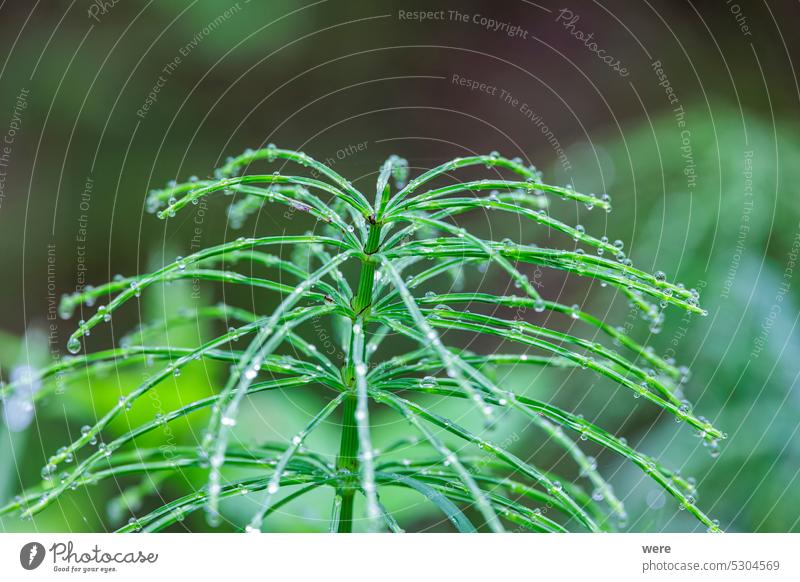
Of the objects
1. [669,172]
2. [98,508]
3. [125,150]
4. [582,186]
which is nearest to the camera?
[98,508]

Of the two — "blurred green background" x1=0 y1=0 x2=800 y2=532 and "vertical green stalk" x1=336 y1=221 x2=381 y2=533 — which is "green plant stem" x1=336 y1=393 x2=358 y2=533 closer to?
"vertical green stalk" x1=336 y1=221 x2=381 y2=533

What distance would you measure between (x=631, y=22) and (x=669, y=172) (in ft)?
1.84

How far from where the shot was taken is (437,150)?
6.83 feet

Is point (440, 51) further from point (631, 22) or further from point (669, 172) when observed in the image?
point (669, 172)

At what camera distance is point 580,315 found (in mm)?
723
